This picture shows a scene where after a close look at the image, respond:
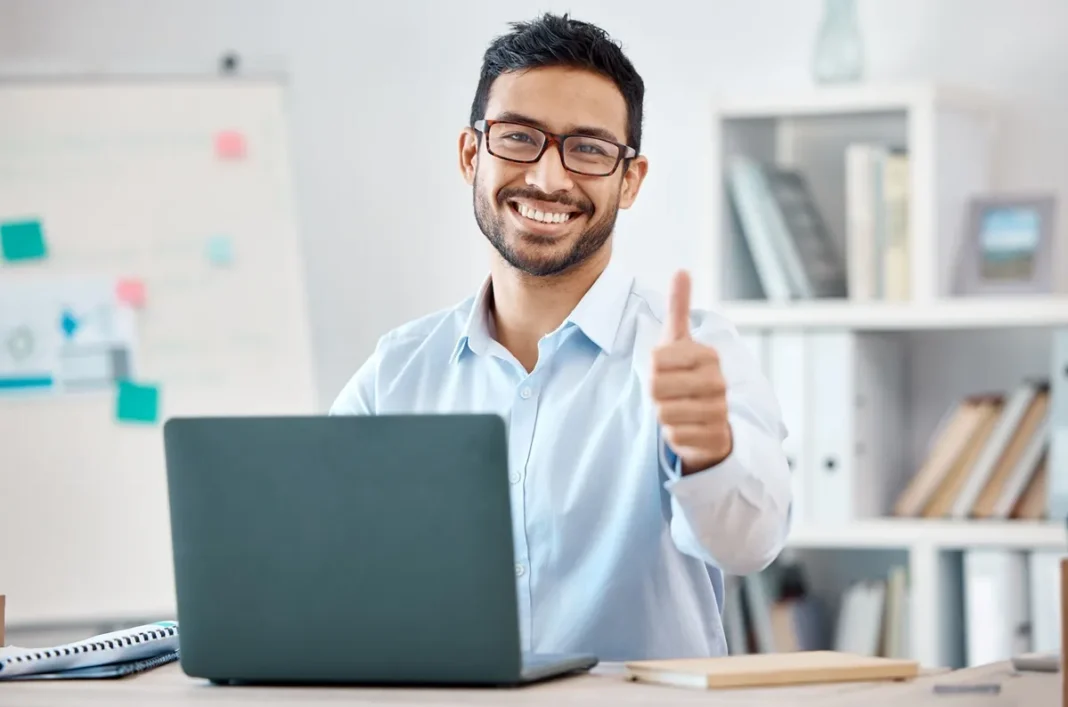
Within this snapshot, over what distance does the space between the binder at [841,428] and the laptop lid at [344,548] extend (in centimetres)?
166

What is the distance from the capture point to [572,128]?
70.8 inches

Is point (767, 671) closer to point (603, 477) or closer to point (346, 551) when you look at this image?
point (346, 551)

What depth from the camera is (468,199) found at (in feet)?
10.9

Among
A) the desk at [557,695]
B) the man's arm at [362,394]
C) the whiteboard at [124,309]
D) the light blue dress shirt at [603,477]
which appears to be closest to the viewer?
the desk at [557,695]

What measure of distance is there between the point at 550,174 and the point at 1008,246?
4.02ft

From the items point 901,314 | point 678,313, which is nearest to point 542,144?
point 678,313

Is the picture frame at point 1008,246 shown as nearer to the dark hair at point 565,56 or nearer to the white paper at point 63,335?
the dark hair at point 565,56

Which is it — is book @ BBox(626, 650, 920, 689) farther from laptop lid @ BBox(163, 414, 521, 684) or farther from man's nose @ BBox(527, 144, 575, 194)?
man's nose @ BBox(527, 144, 575, 194)

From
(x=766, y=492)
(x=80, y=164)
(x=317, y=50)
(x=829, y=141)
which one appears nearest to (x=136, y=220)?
(x=80, y=164)

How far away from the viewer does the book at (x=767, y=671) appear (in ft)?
3.81

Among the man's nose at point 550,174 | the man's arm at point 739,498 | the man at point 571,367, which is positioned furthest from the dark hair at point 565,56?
the man's arm at point 739,498

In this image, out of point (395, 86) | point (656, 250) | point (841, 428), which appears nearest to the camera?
point (841, 428)

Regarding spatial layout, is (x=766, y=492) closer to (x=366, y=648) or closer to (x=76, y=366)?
(x=366, y=648)

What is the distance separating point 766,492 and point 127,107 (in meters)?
2.05
